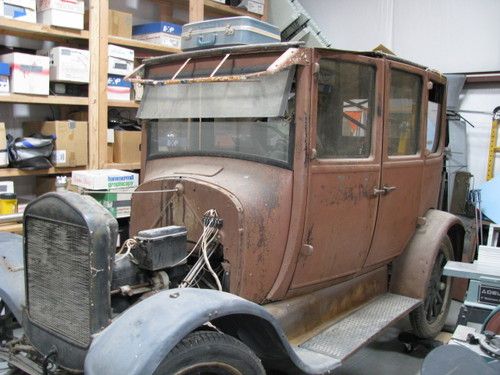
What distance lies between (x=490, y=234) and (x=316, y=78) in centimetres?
312

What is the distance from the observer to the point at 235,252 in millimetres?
2285

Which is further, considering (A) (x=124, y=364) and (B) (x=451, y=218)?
(B) (x=451, y=218)

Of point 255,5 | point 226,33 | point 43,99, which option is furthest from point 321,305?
point 255,5

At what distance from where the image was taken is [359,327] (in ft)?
8.73

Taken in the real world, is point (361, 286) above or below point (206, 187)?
below

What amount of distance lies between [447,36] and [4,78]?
185 inches

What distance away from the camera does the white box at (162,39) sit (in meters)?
4.96

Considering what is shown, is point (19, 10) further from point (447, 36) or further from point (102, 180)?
point (447, 36)

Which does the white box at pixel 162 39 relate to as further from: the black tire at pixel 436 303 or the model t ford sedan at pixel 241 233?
the black tire at pixel 436 303

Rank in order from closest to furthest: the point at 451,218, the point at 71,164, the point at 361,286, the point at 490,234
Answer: the point at 361,286, the point at 451,218, the point at 71,164, the point at 490,234

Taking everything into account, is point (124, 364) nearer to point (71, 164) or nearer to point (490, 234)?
point (71, 164)

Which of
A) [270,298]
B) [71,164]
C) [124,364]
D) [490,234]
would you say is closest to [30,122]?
[71,164]

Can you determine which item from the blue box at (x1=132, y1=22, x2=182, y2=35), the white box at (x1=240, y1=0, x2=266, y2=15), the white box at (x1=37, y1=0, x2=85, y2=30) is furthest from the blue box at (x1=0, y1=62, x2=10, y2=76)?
the white box at (x1=240, y1=0, x2=266, y2=15)

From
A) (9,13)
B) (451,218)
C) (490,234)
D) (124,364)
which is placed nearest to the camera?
(124,364)
